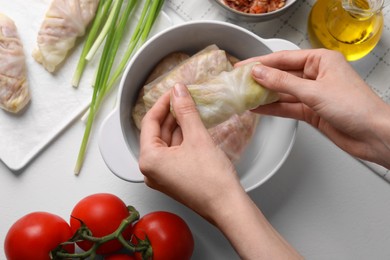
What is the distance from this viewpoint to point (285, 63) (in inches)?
35.3

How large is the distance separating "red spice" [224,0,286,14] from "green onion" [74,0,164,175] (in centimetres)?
15

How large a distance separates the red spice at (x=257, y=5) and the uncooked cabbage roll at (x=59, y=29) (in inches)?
12.4

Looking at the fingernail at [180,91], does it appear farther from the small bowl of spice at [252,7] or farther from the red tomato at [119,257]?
the red tomato at [119,257]

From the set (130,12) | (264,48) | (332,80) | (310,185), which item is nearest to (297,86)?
(332,80)

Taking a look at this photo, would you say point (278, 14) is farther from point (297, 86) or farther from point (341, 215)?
point (341, 215)

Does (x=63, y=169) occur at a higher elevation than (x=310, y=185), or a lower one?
lower

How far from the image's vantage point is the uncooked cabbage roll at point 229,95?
0.87 metres

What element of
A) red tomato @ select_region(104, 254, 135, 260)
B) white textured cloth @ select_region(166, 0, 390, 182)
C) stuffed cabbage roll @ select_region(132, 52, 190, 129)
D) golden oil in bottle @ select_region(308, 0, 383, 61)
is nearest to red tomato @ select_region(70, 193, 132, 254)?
red tomato @ select_region(104, 254, 135, 260)

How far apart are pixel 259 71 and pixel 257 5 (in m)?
0.28

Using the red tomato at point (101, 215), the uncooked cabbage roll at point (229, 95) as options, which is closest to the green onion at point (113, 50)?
the red tomato at point (101, 215)

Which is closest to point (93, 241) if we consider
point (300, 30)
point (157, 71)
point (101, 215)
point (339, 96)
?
point (101, 215)

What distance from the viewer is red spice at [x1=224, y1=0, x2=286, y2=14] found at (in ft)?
3.46

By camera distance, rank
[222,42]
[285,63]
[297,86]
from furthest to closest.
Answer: [222,42]
[285,63]
[297,86]

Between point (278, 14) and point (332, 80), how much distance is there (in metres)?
0.25
